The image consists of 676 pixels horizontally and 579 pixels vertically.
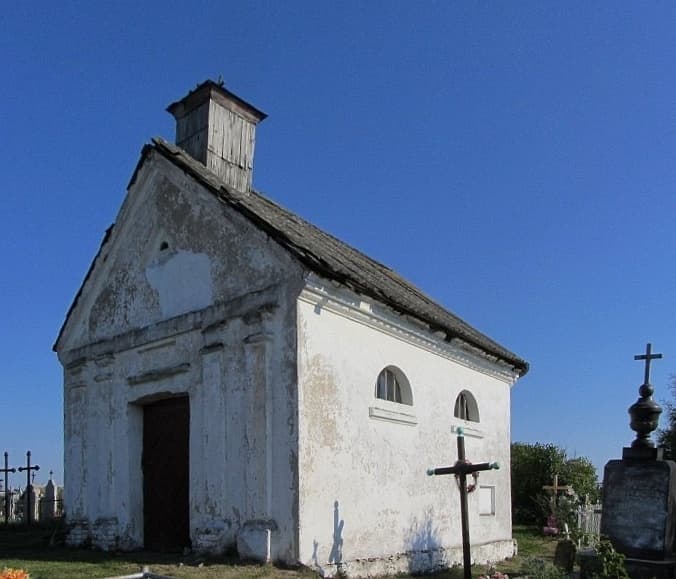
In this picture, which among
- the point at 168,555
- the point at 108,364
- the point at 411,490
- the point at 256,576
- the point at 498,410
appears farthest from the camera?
the point at 498,410

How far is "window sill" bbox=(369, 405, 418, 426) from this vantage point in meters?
10.5

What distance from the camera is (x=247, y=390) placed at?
962 cm

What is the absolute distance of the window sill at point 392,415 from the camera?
1053 cm

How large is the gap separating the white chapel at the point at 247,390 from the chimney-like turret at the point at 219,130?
1.2 inches

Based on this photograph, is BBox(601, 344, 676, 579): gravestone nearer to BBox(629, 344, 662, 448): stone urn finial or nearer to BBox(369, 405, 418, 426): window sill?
BBox(629, 344, 662, 448): stone urn finial

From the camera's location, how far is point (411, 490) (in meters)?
11.4

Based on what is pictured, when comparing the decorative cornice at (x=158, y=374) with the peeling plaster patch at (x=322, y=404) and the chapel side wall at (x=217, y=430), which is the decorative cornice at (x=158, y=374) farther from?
the peeling plaster patch at (x=322, y=404)

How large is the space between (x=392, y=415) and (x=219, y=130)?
240 inches

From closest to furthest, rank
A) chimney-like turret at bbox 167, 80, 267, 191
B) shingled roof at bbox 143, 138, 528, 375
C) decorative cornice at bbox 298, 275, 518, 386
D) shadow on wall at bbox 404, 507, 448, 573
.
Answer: shingled roof at bbox 143, 138, 528, 375, decorative cornice at bbox 298, 275, 518, 386, shadow on wall at bbox 404, 507, 448, 573, chimney-like turret at bbox 167, 80, 267, 191

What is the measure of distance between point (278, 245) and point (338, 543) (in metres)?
4.09

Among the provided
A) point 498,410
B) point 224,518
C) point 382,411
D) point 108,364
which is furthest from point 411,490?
point 108,364

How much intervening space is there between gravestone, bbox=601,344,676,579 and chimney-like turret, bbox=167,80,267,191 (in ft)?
26.4

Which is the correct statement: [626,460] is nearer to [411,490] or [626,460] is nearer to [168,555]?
[411,490]

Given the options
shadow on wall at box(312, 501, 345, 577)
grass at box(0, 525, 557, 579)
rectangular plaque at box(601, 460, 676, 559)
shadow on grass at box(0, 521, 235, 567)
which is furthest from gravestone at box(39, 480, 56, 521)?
rectangular plaque at box(601, 460, 676, 559)
